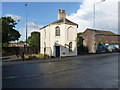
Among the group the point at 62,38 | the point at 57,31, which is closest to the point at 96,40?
the point at 62,38

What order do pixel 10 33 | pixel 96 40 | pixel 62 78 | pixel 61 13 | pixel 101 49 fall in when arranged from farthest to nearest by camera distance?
pixel 101 49 < pixel 96 40 < pixel 10 33 < pixel 61 13 < pixel 62 78

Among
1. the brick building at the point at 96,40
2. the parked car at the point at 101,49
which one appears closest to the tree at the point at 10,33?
the brick building at the point at 96,40

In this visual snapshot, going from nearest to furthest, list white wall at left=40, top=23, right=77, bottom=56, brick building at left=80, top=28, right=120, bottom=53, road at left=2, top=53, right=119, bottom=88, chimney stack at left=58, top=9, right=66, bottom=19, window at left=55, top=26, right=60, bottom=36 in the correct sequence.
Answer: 1. road at left=2, top=53, right=119, bottom=88
2. white wall at left=40, top=23, right=77, bottom=56
3. window at left=55, top=26, right=60, bottom=36
4. chimney stack at left=58, top=9, right=66, bottom=19
5. brick building at left=80, top=28, right=120, bottom=53

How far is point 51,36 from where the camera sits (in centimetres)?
2147

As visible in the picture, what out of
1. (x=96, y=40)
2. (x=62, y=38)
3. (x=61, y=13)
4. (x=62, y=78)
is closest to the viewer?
(x=62, y=78)

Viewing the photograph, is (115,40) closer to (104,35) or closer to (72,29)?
(104,35)

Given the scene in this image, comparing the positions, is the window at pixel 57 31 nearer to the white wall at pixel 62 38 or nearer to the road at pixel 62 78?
the white wall at pixel 62 38

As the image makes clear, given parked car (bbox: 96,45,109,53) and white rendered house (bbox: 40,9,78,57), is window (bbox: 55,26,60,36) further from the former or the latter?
parked car (bbox: 96,45,109,53)

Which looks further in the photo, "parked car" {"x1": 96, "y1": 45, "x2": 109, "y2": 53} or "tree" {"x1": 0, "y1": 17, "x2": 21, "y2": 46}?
"parked car" {"x1": 96, "y1": 45, "x2": 109, "y2": 53}

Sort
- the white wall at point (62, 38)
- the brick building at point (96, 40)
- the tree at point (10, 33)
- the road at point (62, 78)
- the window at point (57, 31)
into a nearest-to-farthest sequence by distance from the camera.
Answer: the road at point (62, 78) → the white wall at point (62, 38) → the window at point (57, 31) → the tree at point (10, 33) → the brick building at point (96, 40)

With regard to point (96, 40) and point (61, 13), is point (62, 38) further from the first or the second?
point (96, 40)

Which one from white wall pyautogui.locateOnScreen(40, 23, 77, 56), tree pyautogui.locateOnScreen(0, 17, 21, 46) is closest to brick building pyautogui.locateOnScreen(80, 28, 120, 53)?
white wall pyautogui.locateOnScreen(40, 23, 77, 56)

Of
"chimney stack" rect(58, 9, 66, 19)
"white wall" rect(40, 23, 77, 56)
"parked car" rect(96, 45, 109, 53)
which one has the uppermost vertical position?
"chimney stack" rect(58, 9, 66, 19)

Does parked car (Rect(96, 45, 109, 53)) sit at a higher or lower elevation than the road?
higher
